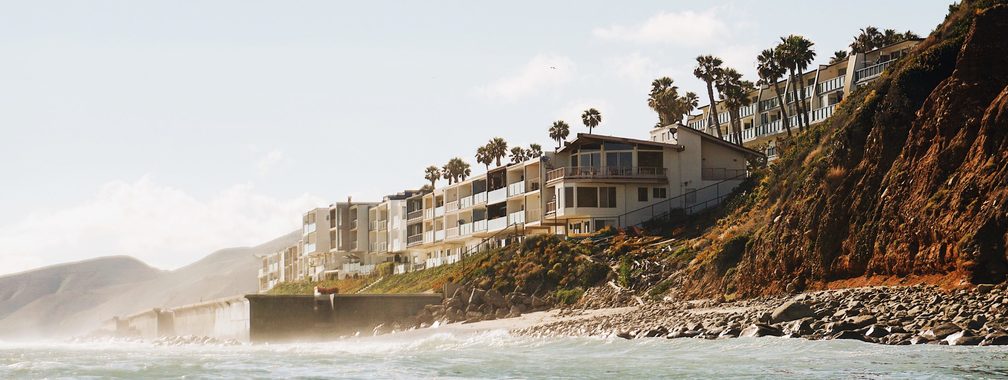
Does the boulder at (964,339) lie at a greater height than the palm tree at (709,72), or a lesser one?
lesser

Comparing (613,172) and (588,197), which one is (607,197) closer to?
(588,197)

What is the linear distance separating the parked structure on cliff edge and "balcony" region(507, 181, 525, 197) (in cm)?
9

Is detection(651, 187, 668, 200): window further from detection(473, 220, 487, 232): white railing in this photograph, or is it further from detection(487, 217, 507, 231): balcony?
detection(473, 220, 487, 232): white railing

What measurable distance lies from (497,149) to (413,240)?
13820mm

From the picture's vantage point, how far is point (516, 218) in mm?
92375

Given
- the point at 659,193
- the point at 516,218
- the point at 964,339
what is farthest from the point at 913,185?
the point at 516,218

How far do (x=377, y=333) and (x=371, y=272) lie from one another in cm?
4372

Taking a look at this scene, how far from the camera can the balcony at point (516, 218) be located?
300 feet

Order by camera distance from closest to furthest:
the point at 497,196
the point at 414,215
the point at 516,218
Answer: the point at 516,218
the point at 497,196
the point at 414,215

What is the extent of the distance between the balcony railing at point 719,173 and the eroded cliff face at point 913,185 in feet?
86.3

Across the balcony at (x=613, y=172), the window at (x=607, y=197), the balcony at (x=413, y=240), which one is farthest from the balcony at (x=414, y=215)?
the window at (x=607, y=197)

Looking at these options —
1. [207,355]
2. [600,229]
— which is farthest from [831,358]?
[600,229]

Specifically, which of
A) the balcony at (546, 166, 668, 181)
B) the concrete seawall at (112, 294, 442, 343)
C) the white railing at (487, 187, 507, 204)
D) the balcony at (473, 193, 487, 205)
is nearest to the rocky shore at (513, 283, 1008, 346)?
the concrete seawall at (112, 294, 442, 343)

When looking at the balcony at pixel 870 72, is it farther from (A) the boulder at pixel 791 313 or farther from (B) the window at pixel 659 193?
(A) the boulder at pixel 791 313
